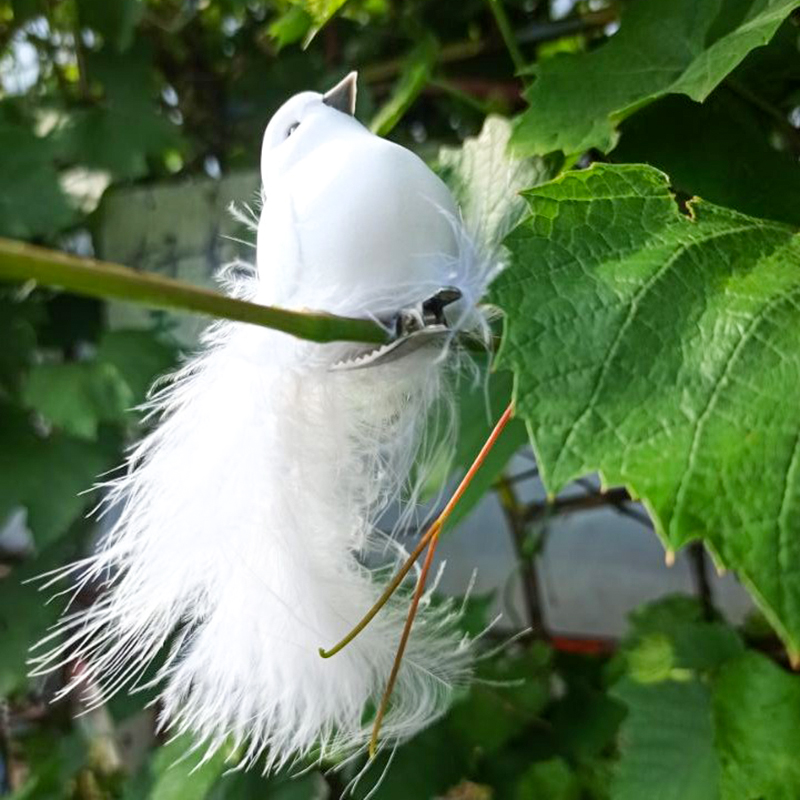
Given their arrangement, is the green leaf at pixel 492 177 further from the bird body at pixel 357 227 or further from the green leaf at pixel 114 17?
the green leaf at pixel 114 17

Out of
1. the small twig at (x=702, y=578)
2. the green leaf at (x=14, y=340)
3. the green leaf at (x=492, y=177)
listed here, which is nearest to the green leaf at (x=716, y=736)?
the small twig at (x=702, y=578)

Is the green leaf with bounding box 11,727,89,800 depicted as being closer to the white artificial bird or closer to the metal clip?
the white artificial bird

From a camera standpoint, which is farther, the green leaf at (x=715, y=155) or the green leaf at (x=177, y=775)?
the green leaf at (x=177, y=775)

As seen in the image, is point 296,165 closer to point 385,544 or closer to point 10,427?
point 385,544

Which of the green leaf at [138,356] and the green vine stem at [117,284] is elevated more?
the green vine stem at [117,284]

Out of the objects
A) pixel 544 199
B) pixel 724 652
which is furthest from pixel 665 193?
pixel 724 652

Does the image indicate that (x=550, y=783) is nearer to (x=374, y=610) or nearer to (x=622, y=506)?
(x=622, y=506)

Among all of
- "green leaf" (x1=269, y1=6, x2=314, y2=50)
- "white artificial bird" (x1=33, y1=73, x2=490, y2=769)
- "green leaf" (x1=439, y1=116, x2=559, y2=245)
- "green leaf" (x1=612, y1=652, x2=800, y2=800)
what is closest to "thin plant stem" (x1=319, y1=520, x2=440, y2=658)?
"white artificial bird" (x1=33, y1=73, x2=490, y2=769)
